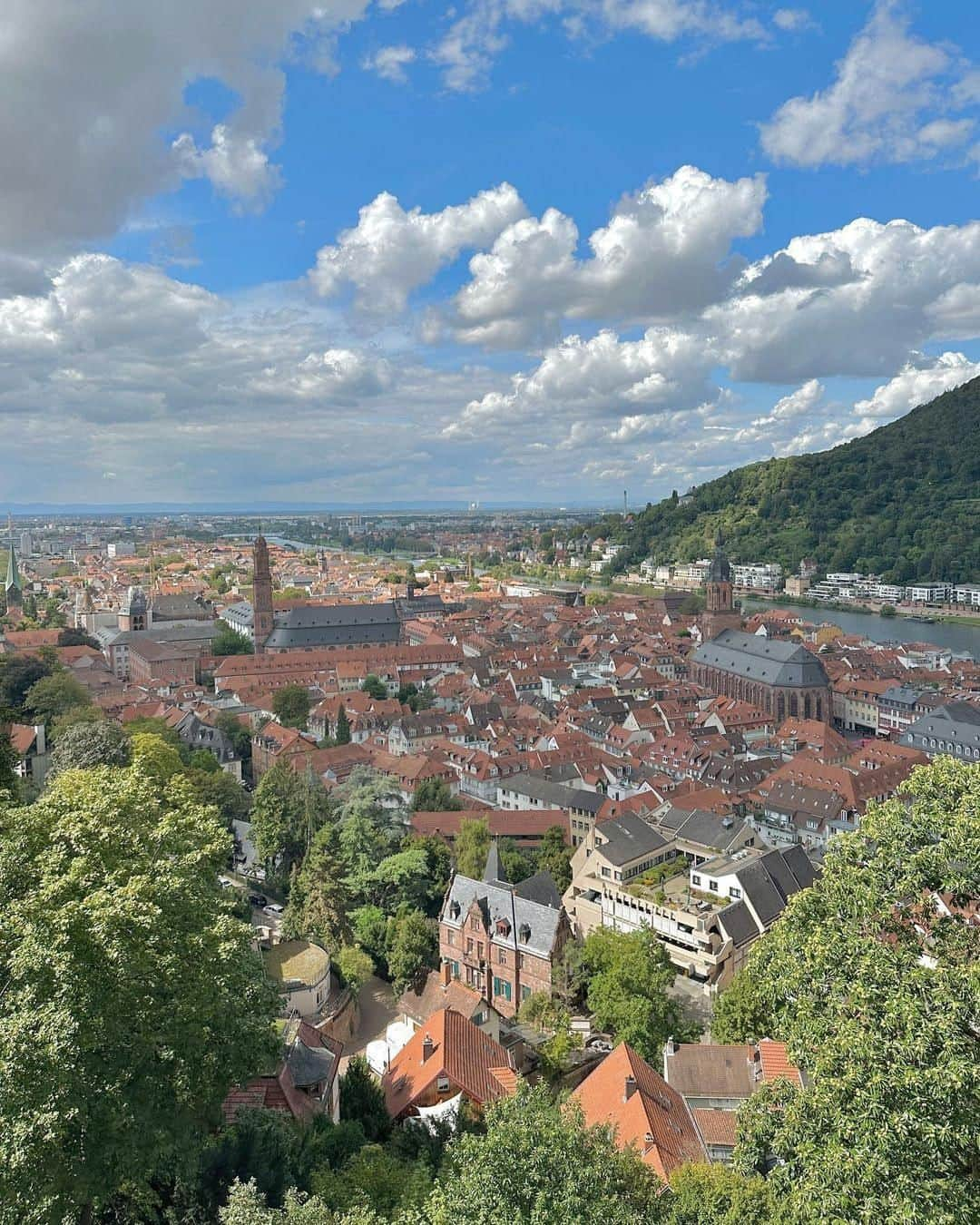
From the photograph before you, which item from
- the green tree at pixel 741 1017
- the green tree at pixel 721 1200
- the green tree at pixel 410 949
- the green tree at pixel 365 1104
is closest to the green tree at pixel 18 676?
the green tree at pixel 410 949

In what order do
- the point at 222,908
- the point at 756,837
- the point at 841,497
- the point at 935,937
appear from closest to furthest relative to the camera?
1. the point at 935,937
2. the point at 222,908
3. the point at 756,837
4. the point at 841,497

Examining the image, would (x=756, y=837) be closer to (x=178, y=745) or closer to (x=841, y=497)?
(x=178, y=745)

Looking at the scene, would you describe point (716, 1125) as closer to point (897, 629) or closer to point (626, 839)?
point (626, 839)

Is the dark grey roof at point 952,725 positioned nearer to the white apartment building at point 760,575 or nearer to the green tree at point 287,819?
the green tree at point 287,819

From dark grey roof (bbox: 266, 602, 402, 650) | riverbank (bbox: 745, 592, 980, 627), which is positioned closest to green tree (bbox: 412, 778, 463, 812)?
dark grey roof (bbox: 266, 602, 402, 650)

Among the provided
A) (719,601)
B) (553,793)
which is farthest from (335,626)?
(553,793)

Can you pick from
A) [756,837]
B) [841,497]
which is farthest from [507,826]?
[841,497]
